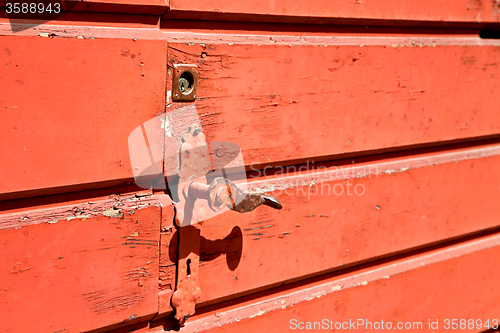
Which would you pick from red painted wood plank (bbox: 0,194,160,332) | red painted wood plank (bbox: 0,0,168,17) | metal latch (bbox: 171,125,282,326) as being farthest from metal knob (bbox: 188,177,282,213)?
red painted wood plank (bbox: 0,0,168,17)

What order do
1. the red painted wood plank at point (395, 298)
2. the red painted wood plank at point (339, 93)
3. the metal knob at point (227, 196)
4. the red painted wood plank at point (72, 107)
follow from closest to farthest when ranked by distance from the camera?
1. the red painted wood plank at point (72, 107)
2. the metal knob at point (227, 196)
3. the red painted wood plank at point (339, 93)
4. the red painted wood plank at point (395, 298)

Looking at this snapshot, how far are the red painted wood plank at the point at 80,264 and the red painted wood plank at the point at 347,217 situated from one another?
129mm

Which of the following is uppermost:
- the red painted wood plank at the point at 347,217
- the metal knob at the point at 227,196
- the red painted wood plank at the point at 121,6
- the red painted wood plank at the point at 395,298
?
the red painted wood plank at the point at 121,6

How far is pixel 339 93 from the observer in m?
0.91

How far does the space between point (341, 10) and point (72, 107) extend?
0.59 metres

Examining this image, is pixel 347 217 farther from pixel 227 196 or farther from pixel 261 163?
pixel 227 196

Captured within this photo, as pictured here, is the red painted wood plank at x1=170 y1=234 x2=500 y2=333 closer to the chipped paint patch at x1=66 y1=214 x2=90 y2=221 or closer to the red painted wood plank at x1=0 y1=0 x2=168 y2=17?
the chipped paint patch at x1=66 y1=214 x2=90 y2=221

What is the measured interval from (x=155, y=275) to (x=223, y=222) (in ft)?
0.56

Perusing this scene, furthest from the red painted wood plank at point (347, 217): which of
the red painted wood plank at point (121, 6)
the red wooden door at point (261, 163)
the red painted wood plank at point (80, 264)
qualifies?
the red painted wood plank at point (121, 6)

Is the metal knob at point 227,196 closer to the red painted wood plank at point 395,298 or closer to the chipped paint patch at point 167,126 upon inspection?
the chipped paint patch at point 167,126

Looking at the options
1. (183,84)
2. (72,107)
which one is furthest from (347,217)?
(72,107)

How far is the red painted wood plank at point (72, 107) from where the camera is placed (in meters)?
0.56

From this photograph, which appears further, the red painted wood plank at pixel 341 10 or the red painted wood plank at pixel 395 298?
the red painted wood plank at pixel 395 298

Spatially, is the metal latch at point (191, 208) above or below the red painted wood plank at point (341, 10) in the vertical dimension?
below
